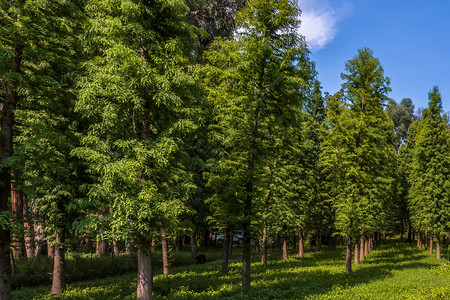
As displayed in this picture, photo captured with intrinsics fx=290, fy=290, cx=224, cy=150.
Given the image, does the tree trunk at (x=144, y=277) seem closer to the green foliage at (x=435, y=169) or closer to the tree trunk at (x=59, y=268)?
the tree trunk at (x=59, y=268)

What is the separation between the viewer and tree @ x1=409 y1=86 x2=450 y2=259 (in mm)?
28047

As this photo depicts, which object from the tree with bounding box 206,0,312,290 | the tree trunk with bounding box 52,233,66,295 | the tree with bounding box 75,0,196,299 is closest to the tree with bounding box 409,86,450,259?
the tree with bounding box 206,0,312,290

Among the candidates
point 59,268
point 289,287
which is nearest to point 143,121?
point 59,268

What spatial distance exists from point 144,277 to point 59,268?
5.75m

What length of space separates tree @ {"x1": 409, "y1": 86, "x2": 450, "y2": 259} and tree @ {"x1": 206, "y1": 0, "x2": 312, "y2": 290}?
23386 millimetres

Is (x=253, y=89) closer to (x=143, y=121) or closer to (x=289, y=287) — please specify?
(x=143, y=121)

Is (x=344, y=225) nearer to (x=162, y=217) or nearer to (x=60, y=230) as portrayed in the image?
(x=162, y=217)

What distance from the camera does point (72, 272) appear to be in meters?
17.9

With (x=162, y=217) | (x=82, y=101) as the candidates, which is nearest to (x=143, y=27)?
(x=82, y=101)

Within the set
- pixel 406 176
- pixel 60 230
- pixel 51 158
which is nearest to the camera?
pixel 51 158

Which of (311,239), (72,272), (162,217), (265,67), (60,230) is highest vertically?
(265,67)

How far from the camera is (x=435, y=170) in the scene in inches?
1150

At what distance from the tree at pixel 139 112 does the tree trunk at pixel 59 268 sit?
4.75 metres

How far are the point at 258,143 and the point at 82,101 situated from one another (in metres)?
7.38
